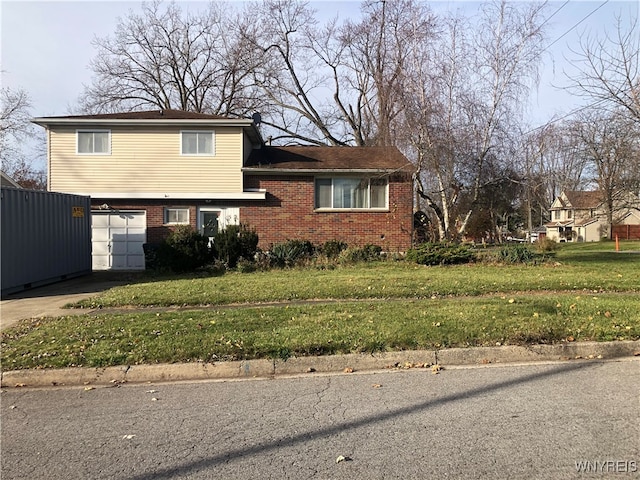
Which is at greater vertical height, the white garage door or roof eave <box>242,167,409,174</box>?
roof eave <box>242,167,409,174</box>

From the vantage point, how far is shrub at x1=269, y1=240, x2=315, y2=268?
15.6 meters

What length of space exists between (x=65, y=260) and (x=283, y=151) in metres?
10.4

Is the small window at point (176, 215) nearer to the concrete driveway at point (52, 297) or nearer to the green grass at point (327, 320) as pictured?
the concrete driveway at point (52, 297)

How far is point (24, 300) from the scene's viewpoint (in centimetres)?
1121

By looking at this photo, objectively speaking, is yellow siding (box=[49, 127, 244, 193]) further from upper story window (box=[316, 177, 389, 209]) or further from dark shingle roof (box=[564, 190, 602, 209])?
dark shingle roof (box=[564, 190, 602, 209])

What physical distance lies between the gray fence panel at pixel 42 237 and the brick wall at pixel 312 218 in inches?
223

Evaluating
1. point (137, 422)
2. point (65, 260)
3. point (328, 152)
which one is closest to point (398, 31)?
point (328, 152)

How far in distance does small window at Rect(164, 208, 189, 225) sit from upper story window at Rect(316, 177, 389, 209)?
Result: 497cm

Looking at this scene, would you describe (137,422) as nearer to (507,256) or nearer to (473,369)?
(473,369)

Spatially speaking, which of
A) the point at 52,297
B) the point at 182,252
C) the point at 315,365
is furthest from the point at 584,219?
the point at 315,365

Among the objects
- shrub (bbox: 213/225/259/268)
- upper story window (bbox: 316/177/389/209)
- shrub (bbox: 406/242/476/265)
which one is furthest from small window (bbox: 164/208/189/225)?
shrub (bbox: 406/242/476/265)

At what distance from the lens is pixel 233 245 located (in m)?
15.2

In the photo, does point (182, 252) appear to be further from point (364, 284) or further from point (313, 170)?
point (313, 170)

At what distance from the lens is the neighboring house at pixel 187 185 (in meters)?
19.1
